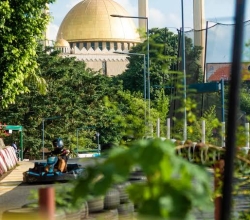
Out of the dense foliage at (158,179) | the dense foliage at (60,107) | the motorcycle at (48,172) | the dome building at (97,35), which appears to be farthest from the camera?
the dome building at (97,35)

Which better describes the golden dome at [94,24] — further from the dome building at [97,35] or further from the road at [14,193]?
the road at [14,193]

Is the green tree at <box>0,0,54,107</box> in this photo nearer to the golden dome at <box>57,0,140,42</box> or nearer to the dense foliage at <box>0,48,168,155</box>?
the dense foliage at <box>0,48,168,155</box>

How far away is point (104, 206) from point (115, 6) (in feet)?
506

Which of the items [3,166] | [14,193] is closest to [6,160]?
[3,166]

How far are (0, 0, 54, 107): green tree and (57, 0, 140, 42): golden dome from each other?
5026 inches

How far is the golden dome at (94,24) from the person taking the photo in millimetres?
153625

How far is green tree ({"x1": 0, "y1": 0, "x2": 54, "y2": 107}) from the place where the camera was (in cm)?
2233

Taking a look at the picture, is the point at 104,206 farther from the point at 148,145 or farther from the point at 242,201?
the point at 148,145

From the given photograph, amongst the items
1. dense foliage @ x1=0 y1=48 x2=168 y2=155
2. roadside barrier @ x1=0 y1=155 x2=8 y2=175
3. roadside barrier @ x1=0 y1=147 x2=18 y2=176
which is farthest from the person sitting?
dense foliage @ x1=0 y1=48 x2=168 y2=155

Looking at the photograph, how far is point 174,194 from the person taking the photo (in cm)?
277

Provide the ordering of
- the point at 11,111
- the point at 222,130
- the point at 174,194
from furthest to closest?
the point at 11,111 → the point at 222,130 → the point at 174,194

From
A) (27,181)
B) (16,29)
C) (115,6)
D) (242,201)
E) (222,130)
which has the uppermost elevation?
(115,6)

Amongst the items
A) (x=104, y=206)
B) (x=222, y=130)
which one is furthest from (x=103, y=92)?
(x=222, y=130)

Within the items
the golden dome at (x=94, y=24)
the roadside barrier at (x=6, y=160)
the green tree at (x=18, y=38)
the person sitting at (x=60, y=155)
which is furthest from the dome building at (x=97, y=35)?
the green tree at (x=18, y=38)
